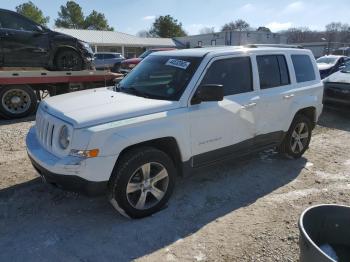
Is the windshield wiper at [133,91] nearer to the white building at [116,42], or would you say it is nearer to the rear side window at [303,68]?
the rear side window at [303,68]

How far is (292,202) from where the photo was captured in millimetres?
4406

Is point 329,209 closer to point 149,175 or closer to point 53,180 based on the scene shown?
point 149,175

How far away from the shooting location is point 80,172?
3346mm

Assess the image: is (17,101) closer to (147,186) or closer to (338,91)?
(147,186)

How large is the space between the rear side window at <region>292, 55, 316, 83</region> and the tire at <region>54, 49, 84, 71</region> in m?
6.65

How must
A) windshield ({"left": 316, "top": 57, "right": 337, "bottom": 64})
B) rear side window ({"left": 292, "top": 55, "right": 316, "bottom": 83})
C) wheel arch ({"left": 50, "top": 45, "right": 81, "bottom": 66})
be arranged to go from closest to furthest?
rear side window ({"left": 292, "top": 55, "right": 316, "bottom": 83}) < wheel arch ({"left": 50, "top": 45, "right": 81, "bottom": 66}) < windshield ({"left": 316, "top": 57, "right": 337, "bottom": 64})

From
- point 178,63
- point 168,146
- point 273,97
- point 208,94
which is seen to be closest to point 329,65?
point 273,97

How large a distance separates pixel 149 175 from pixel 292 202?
74.4 inches

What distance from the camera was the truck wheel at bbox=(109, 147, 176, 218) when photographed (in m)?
3.59

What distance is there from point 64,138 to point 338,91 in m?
8.41

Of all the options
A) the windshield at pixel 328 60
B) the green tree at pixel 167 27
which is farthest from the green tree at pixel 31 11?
the windshield at pixel 328 60

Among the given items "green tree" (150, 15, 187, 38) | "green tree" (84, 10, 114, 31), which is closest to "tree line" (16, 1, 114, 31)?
"green tree" (84, 10, 114, 31)

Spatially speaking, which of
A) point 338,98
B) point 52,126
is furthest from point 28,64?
point 338,98

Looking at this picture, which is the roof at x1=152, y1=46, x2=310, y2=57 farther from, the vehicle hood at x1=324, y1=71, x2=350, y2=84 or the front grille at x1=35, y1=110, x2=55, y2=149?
the vehicle hood at x1=324, y1=71, x2=350, y2=84
